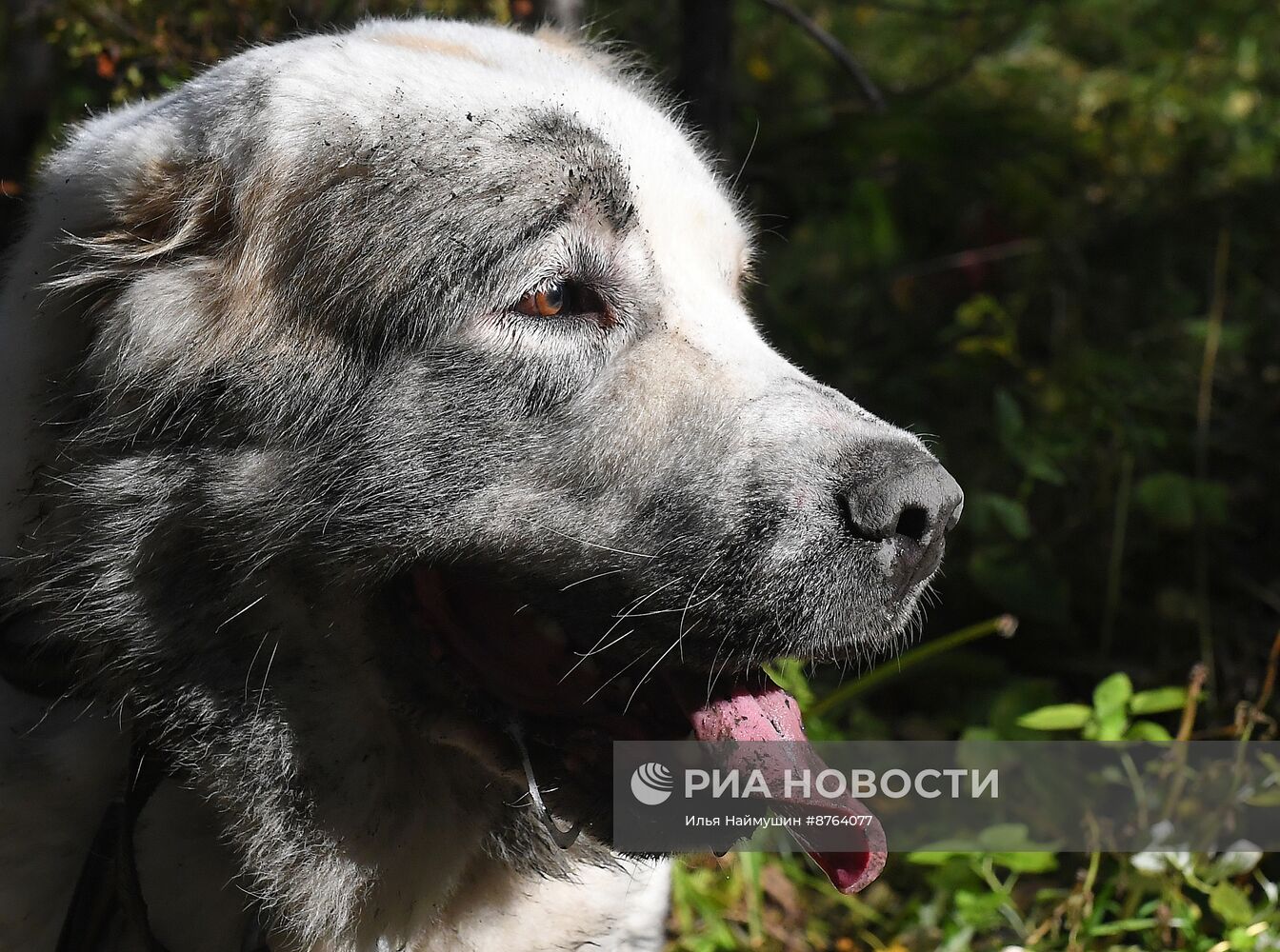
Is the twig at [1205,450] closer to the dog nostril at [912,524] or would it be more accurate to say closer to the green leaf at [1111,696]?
the green leaf at [1111,696]

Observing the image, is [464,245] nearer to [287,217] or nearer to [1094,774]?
[287,217]

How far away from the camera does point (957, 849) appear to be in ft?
9.82

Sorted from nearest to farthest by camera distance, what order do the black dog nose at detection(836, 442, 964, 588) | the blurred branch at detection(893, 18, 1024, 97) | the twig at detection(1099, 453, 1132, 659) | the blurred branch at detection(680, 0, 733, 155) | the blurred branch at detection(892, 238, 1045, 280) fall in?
the black dog nose at detection(836, 442, 964, 588) → the twig at detection(1099, 453, 1132, 659) → the blurred branch at detection(680, 0, 733, 155) → the blurred branch at detection(893, 18, 1024, 97) → the blurred branch at detection(892, 238, 1045, 280)

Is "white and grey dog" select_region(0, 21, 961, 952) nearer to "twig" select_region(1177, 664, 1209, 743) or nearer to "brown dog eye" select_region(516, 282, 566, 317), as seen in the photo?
"brown dog eye" select_region(516, 282, 566, 317)

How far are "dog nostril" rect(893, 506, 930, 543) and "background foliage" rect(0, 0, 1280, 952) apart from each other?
43.7 inches

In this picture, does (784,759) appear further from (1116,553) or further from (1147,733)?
(1116,553)

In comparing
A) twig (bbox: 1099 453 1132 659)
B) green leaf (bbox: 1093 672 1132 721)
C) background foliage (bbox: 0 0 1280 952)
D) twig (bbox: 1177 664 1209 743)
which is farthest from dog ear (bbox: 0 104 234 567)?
twig (bbox: 1099 453 1132 659)

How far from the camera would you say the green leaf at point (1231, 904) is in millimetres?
2646

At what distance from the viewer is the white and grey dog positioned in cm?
204

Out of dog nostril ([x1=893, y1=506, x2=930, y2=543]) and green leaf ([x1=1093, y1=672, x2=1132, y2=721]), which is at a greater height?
dog nostril ([x1=893, y1=506, x2=930, y2=543])

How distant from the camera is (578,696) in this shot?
2166mm

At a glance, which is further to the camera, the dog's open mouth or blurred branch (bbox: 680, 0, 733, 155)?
blurred branch (bbox: 680, 0, 733, 155)

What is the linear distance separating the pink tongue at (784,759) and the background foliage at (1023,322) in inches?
33.8

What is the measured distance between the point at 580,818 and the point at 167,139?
1344mm
